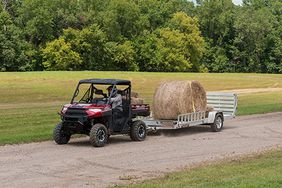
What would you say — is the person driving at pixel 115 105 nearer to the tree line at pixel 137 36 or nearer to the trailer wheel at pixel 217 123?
the trailer wheel at pixel 217 123

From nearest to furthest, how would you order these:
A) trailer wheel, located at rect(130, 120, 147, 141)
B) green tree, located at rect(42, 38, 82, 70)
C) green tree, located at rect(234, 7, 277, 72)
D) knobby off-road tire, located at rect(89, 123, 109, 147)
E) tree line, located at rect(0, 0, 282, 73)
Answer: knobby off-road tire, located at rect(89, 123, 109, 147) → trailer wheel, located at rect(130, 120, 147, 141) → green tree, located at rect(42, 38, 82, 70) → tree line, located at rect(0, 0, 282, 73) → green tree, located at rect(234, 7, 277, 72)

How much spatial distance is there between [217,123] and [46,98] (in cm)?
2485

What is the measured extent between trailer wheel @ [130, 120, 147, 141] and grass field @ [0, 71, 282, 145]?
9.08 ft

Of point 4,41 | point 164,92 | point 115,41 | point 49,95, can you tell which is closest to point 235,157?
point 164,92

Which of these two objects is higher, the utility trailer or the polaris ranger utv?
the polaris ranger utv

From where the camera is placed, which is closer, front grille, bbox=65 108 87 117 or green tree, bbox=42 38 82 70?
front grille, bbox=65 108 87 117

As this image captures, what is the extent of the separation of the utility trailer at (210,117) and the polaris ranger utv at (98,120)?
1.53m

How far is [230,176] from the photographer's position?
35.5 feet

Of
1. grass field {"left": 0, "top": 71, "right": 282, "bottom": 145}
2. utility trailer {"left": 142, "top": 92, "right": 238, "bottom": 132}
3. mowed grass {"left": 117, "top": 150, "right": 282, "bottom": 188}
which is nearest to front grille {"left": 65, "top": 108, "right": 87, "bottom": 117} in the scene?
grass field {"left": 0, "top": 71, "right": 282, "bottom": 145}

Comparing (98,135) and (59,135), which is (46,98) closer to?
(59,135)

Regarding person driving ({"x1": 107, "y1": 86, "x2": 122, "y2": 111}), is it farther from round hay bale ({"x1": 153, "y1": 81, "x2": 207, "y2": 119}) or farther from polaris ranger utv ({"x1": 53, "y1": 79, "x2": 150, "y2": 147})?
round hay bale ({"x1": 153, "y1": 81, "x2": 207, "y2": 119})

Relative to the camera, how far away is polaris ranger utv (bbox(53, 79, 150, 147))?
51.8 ft

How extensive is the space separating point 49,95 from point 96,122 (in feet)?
97.6

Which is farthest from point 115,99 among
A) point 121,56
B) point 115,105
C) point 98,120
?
point 121,56
